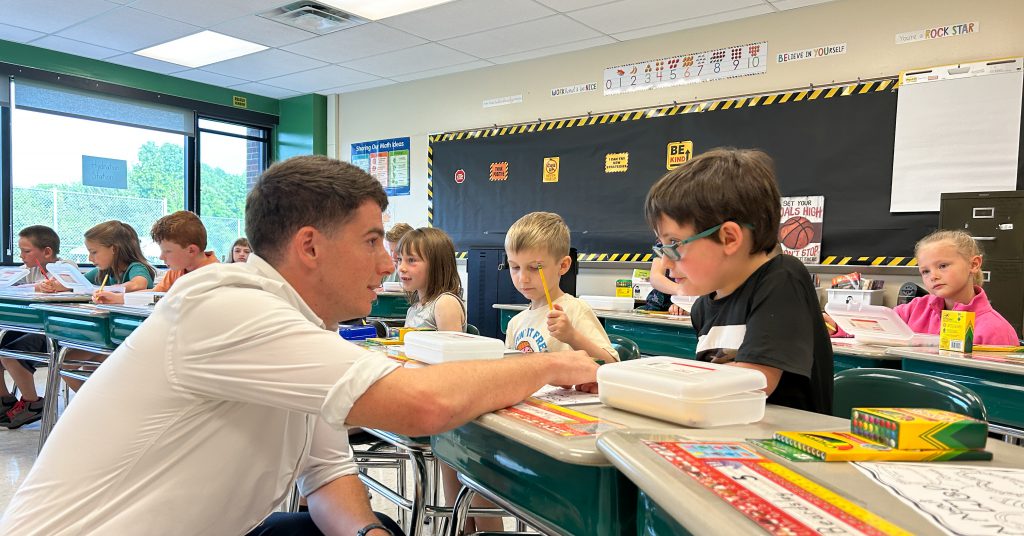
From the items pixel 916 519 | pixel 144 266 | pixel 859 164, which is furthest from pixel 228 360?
pixel 859 164

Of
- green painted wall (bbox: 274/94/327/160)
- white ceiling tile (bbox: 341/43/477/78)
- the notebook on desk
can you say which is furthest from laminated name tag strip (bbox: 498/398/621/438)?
green painted wall (bbox: 274/94/327/160)

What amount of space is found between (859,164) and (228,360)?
14.8 ft

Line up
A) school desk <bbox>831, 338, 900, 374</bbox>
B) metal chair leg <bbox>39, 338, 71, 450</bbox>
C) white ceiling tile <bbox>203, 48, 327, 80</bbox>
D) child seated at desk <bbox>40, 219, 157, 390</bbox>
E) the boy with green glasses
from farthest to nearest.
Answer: white ceiling tile <bbox>203, 48, 327, 80</bbox>
child seated at desk <bbox>40, 219, 157, 390</bbox>
metal chair leg <bbox>39, 338, 71, 450</bbox>
school desk <bbox>831, 338, 900, 374</bbox>
the boy with green glasses

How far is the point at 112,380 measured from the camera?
919 mm

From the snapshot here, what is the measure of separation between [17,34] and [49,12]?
0.85 meters

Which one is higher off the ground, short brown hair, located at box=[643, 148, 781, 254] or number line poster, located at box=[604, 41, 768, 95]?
number line poster, located at box=[604, 41, 768, 95]

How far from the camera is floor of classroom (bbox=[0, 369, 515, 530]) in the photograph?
2678mm

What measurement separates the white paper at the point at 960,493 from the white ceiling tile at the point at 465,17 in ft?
14.7

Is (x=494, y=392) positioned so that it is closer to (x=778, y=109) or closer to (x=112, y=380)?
(x=112, y=380)

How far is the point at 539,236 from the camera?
2.11 meters

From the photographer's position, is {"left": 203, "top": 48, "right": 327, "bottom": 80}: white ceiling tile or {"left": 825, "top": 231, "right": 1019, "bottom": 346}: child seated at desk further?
{"left": 203, "top": 48, "right": 327, "bottom": 80}: white ceiling tile

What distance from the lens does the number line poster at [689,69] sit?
482 cm

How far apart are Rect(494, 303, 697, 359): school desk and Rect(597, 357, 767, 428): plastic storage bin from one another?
8.13 ft

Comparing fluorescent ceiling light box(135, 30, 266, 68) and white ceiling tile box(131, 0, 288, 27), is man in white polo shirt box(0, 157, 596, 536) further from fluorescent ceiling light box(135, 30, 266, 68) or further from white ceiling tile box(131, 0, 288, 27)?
fluorescent ceiling light box(135, 30, 266, 68)
